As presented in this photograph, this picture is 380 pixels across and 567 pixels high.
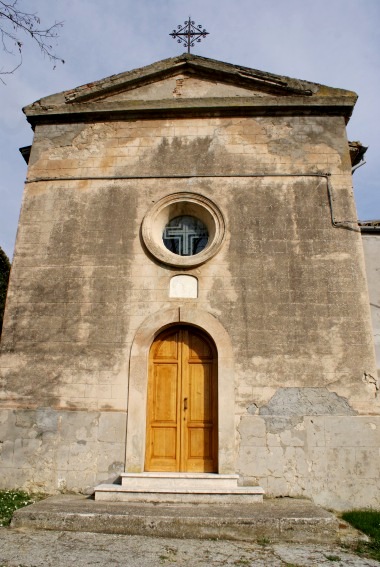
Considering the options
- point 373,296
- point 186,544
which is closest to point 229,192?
point 373,296

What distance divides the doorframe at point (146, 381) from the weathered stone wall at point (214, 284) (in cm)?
13

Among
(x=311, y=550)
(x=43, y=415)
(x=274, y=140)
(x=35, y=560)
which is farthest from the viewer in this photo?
(x=274, y=140)

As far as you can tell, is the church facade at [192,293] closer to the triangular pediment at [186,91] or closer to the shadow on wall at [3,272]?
the triangular pediment at [186,91]

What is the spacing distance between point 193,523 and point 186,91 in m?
7.16

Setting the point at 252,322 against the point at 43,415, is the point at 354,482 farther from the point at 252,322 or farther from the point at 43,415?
the point at 43,415

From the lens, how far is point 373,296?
840 centimetres

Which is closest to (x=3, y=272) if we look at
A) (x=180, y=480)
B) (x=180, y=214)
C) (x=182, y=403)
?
(x=180, y=214)

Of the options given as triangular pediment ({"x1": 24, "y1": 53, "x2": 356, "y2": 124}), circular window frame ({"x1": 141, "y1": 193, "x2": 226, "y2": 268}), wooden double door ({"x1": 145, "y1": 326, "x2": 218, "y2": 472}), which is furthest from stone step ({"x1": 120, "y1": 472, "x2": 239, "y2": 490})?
triangular pediment ({"x1": 24, "y1": 53, "x2": 356, "y2": 124})

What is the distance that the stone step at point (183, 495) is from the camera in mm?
5887

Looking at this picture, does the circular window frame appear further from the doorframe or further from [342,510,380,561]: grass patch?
[342,510,380,561]: grass patch

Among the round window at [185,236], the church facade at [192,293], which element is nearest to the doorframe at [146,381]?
the church facade at [192,293]

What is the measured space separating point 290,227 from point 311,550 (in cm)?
465

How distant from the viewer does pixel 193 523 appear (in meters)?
5.08

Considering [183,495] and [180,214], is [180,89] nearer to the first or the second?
[180,214]
